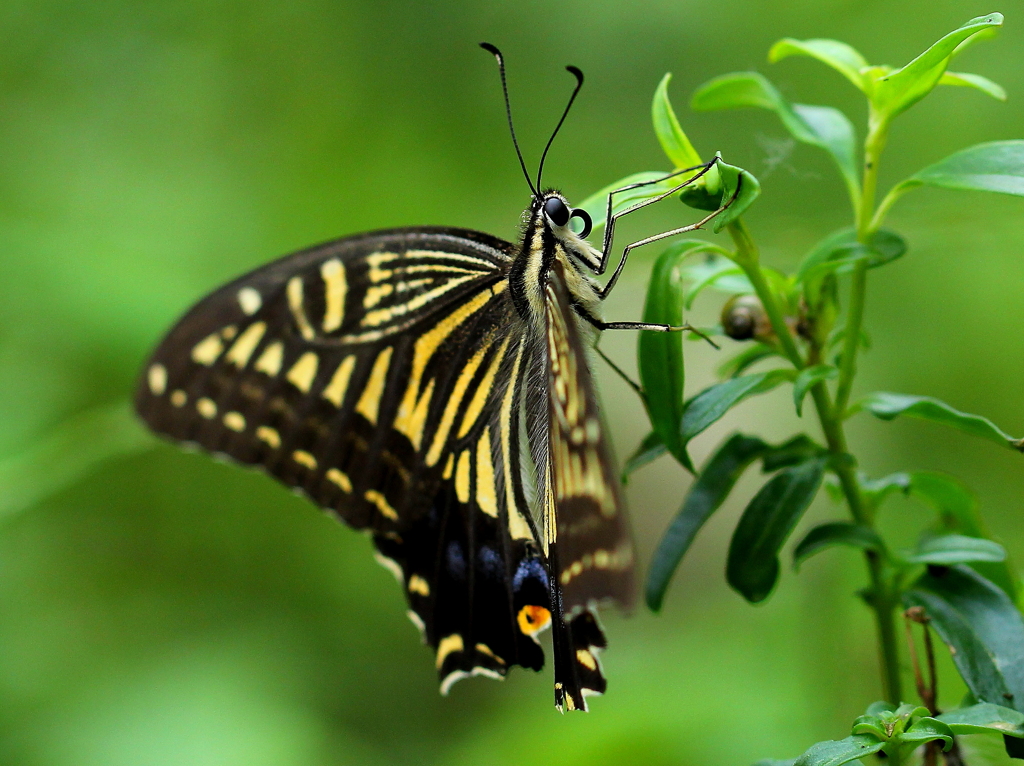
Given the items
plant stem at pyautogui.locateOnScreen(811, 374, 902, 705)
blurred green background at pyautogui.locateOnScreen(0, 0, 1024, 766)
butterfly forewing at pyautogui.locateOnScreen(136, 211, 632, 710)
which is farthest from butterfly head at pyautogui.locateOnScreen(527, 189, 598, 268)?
blurred green background at pyautogui.locateOnScreen(0, 0, 1024, 766)

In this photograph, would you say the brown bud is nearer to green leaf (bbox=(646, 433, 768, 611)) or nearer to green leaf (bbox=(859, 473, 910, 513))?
green leaf (bbox=(646, 433, 768, 611))

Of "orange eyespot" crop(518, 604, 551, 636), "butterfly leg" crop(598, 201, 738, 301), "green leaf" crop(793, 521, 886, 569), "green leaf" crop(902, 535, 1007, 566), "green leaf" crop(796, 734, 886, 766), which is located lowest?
"green leaf" crop(796, 734, 886, 766)

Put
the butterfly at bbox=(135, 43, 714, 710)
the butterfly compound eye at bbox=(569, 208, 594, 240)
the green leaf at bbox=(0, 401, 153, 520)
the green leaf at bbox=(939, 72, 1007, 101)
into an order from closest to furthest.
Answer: the green leaf at bbox=(939, 72, 1007, 101)
the butterfly compound eye at bbox=(569, 208, 594, 240)
the butterfly at bbox=(135, 43, 714, 710)
the green leaf at bbox=(0, 401, 153, 520)

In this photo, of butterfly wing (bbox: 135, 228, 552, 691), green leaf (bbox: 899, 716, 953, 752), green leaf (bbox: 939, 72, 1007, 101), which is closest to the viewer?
green leaf (bbox: 899, 716, 953, 752)

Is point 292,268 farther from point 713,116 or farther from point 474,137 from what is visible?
point 713,116

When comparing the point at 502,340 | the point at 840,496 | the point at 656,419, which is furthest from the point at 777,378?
the point at 502,340

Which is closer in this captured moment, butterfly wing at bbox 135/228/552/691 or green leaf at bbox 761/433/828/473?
green leaf at bbox 761/433/828/473

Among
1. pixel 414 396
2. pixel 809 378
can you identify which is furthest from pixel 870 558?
pixel 414 396
